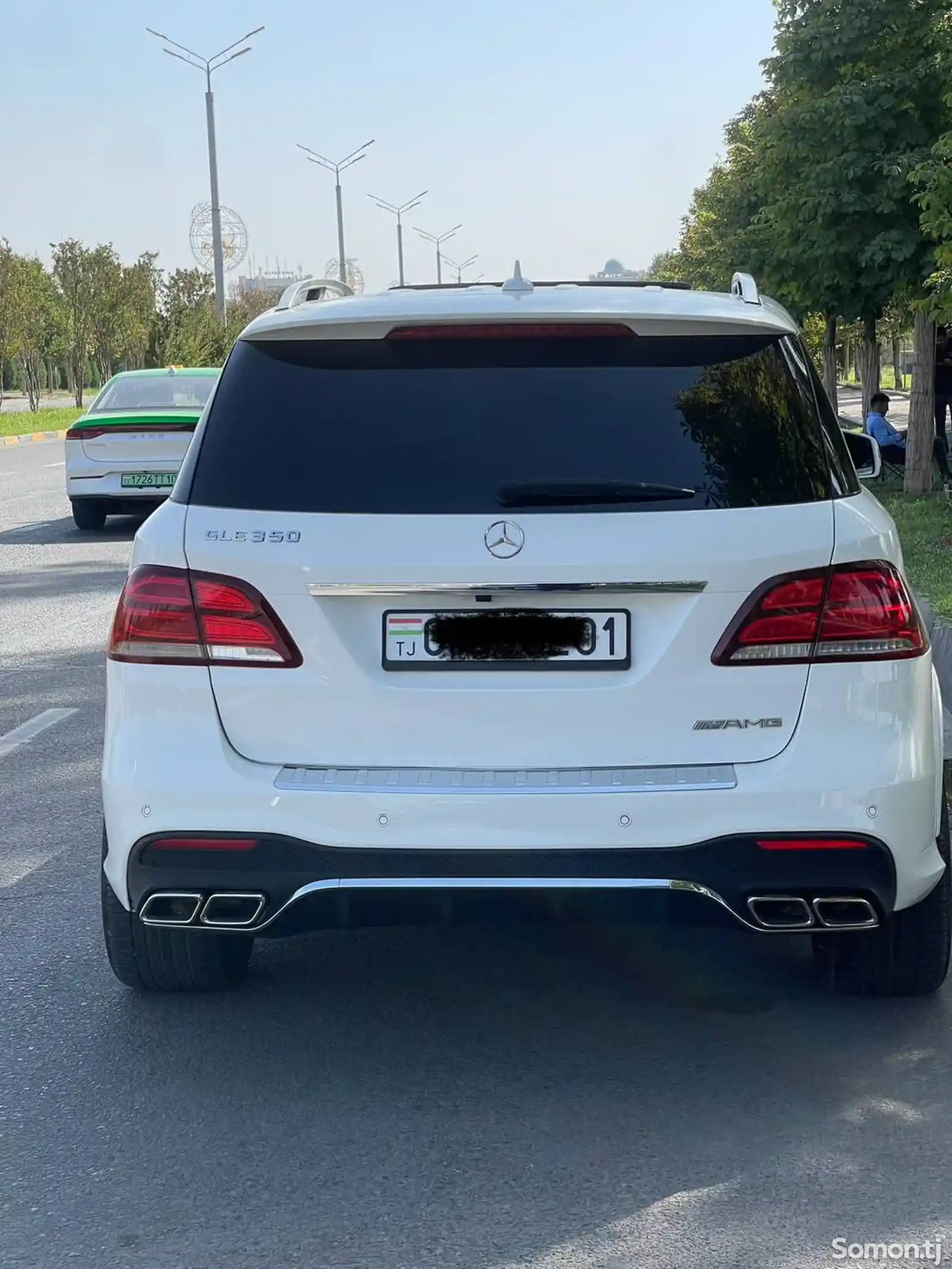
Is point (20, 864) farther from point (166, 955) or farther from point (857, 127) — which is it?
point (857, 127)

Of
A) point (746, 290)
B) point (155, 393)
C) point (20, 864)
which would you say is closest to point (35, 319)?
point (155, 393)

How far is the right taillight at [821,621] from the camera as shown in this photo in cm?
Answer: 386

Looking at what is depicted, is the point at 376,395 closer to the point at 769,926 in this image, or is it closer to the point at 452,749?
the point at 452,749

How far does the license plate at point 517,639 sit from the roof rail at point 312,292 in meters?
0.99

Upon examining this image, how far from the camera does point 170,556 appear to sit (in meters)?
4.00

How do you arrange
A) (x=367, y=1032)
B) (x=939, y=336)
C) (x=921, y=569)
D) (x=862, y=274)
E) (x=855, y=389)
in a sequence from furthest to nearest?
(x=855, y=389) < (x=939, y=336) < (x=862, y=274) < (x=921, y=569) < (x=367, y=1032)

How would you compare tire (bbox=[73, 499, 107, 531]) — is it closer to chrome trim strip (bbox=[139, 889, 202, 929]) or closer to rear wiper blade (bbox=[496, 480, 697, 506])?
chrome trim strip (bbox=[139, 889, 202, 929])

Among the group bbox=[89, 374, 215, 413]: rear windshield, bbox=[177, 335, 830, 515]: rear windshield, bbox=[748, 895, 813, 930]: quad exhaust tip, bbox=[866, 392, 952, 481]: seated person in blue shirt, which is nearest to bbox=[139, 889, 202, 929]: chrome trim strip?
bbox=[177, 335, 830, 515]: rear windshield

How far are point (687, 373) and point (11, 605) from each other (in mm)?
9463

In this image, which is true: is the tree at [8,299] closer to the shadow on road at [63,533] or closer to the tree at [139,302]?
the tree at [139,302]

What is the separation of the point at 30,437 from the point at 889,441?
27179 millimetres

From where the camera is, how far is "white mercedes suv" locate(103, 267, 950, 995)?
383cm

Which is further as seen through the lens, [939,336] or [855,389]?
[855,389]

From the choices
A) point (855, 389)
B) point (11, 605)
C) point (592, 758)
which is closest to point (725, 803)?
point (592, 758)
